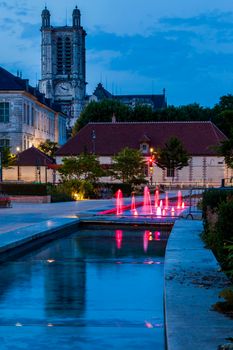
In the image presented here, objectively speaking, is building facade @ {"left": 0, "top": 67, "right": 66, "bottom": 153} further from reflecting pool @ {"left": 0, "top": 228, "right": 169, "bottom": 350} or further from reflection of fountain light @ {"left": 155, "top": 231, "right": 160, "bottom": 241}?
reflecting pool @ {"left": 0, "top": 228, "right": 169, "bottom": 350}

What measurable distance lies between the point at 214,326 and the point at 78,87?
166861 millimetres

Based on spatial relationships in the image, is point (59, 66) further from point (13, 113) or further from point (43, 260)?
point (43, 260)

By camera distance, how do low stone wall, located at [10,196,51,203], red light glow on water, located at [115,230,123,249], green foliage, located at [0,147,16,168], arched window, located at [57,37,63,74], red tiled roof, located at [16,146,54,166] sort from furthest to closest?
arched window, located at [57,37,63,74]
red tiled roof, located at [16,146,54,166]
green foliage, located at [0,147,16,168]
low stone wall, located at [10,196,51,203]
red light glow on water, located at [115,230,123,249]

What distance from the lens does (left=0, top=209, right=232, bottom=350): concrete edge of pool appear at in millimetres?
6582

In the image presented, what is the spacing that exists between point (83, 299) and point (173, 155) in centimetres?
6400

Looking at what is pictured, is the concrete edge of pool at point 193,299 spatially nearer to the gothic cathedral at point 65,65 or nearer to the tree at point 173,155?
the tree at point 173,155

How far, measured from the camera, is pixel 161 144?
8025cm

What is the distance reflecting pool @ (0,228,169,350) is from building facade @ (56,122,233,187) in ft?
196

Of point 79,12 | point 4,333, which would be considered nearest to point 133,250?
point 4,333

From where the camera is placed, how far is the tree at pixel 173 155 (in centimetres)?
7312

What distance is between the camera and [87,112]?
9669 cm

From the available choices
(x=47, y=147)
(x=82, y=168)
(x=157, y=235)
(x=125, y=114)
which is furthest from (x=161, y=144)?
(x=157, y=235)

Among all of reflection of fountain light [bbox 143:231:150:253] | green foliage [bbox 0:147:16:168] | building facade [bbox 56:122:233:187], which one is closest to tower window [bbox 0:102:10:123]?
building facade [bbox 56:122:233:187]

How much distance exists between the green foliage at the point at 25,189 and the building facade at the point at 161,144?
1215 inches
